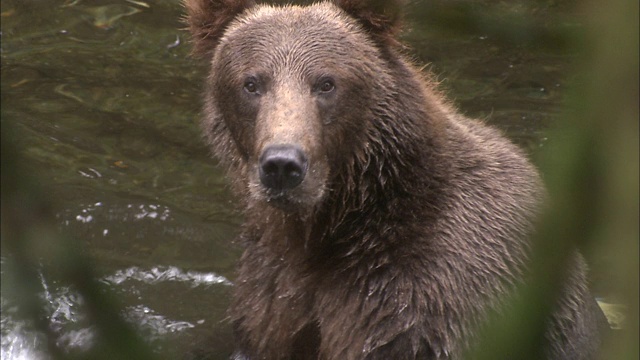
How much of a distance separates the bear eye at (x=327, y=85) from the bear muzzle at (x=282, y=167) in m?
0.57

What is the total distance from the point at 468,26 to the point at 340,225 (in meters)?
3.27

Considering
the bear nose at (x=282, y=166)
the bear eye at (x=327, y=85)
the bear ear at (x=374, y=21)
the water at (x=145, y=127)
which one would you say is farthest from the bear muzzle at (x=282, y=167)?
the water at (x=145, y=127)

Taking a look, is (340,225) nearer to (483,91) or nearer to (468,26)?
(468,26)

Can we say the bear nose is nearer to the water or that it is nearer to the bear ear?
the bear ear

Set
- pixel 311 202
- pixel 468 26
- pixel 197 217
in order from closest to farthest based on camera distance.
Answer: pixel 468 26 → pixel 311 202 → pixel 197 217

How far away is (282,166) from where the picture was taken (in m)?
4.29

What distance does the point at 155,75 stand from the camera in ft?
32.1

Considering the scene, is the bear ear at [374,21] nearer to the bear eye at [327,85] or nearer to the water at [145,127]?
the bear eye at [327,85]

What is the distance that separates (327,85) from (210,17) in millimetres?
907

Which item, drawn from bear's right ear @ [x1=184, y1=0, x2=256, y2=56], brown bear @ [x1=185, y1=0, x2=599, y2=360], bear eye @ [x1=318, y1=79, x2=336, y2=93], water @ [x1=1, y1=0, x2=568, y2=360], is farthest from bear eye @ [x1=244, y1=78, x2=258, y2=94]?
water @ [x1=1, y1=0, x2=568, y2=360]

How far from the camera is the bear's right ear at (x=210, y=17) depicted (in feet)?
17.4

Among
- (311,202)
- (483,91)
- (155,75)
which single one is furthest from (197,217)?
(311,202)

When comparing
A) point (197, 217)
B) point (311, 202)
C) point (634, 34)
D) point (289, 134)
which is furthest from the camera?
point (197, 217)

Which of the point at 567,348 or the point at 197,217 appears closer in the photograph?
the point at 567,348
